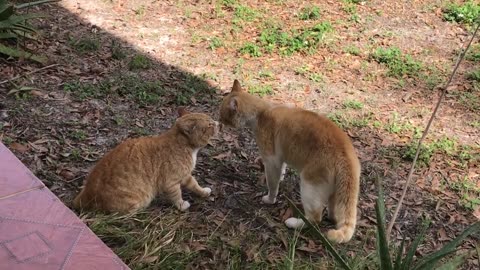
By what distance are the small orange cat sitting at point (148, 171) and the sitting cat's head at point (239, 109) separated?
335 millimetres

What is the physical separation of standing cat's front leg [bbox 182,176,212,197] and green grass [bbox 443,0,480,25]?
5920 mm

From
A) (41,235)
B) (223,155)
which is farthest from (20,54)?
(41,235)

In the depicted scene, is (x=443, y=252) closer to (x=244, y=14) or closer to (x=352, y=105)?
(x=352, y=105)

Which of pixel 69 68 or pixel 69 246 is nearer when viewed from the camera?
pixel 69 246

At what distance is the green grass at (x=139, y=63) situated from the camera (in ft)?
22.7

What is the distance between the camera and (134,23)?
8.17 m

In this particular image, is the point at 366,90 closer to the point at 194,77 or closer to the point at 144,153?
the point at 194,77

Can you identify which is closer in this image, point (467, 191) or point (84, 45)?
point (467, 191)

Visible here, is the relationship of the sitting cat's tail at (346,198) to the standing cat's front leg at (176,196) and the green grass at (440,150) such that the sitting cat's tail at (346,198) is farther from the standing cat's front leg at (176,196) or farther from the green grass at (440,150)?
the green grass at (440,150)

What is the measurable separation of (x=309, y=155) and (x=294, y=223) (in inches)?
26.0

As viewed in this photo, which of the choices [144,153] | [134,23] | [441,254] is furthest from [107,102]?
[441,254]

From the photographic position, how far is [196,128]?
4613mm

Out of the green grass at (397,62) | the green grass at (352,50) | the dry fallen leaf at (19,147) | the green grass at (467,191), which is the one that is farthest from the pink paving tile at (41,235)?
the green grass at (352,50)

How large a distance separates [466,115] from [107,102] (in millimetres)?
4487
